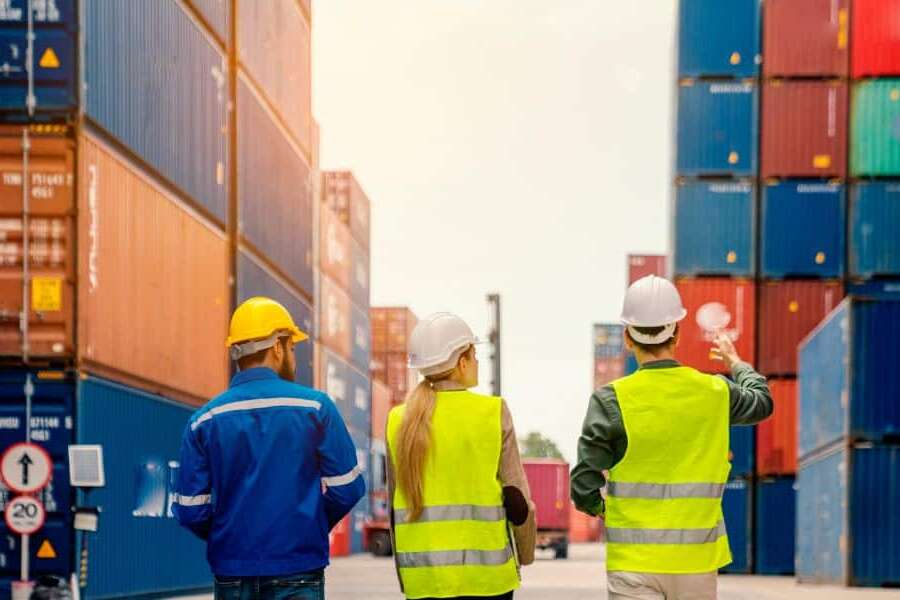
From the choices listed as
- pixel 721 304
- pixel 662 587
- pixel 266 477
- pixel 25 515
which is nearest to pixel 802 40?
pixel 721 304

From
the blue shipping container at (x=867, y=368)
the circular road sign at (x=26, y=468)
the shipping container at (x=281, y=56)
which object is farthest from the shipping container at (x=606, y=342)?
the circular road sign at (x=26, y=468)

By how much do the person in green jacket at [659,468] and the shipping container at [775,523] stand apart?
2751cm

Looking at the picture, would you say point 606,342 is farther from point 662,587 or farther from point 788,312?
point 662,587

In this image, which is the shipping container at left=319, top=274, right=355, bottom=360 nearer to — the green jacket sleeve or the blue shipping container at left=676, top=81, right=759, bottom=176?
the blue shipping container at left=676, top=81, right=759, bottom=176

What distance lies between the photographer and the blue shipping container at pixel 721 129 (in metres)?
32.5

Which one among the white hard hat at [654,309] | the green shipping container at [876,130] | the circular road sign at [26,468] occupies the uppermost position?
the green shipping container at [876,130]

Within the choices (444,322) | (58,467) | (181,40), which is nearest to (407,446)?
(444,322)

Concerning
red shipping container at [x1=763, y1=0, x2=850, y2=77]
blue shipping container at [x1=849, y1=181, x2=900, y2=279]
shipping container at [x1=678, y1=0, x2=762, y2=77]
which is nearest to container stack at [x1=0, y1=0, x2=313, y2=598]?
shipping container at [x1=678, y1=0, x2=762, y2=77]

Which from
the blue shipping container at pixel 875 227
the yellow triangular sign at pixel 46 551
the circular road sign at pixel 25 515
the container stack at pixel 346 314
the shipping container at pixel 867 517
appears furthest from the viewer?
the container stack at pixel 346 314

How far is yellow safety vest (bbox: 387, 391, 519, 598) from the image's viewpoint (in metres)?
5.43

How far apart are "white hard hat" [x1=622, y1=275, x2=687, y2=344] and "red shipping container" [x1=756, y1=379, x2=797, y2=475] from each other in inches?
1084

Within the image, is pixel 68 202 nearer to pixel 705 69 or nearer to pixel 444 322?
pixel 444 322

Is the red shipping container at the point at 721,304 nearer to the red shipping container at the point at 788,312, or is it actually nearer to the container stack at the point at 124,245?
the red shipping container at the point at 788,312

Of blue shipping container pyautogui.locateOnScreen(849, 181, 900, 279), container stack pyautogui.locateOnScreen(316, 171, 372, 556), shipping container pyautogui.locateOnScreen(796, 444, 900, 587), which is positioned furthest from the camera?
container stack pyautogui.locateOnScreen(316, 171, 372, 556)
